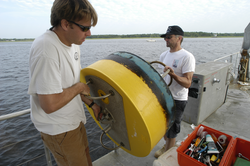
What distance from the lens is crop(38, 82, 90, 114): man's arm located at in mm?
1192

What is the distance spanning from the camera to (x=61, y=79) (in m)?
1.36

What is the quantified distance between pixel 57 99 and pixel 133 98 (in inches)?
24.0

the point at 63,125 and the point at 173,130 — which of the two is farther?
the point at 173,130

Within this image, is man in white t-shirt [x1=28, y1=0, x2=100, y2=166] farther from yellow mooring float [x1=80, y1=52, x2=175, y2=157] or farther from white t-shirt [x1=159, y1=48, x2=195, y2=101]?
white t-shirt [x1=159, y1=48, x2=195, y2=101]

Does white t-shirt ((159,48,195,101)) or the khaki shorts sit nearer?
the khaki shorts

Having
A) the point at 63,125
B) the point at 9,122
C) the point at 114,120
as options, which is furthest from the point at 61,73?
the point at 9,122

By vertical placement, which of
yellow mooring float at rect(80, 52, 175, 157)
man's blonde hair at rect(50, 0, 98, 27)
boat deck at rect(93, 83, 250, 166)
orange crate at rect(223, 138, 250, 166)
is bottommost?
boat deck at rect(93, 83, 250, 166)

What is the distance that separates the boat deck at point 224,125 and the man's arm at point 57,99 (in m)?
1.55

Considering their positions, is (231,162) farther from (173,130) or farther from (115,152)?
(115,152)

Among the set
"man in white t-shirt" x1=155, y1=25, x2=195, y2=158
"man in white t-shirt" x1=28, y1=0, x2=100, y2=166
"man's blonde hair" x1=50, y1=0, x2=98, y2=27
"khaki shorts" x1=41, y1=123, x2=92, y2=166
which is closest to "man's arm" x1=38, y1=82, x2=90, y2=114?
"man in white t-shirt" x1=28, y1=0, x2=100, y2=166

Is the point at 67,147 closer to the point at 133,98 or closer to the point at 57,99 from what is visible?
the point at 57,99

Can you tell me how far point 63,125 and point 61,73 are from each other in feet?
1.74

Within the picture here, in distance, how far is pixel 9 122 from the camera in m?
8.45

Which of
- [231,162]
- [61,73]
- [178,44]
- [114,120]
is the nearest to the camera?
[61,73]
